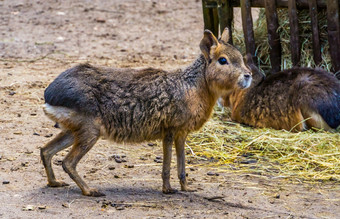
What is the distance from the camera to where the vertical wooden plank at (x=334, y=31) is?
6.89 meters

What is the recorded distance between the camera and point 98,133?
187 inches

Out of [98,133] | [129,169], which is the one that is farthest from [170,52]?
[98,133]

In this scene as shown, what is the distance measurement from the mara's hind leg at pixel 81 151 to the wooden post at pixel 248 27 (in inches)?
140

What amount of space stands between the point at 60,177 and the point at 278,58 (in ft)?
12.0

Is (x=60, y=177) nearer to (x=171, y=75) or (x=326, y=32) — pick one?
(x=171, y=75)

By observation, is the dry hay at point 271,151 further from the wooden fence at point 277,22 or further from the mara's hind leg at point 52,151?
the mara's hind leg at point 52,151

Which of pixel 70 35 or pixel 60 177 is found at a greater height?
pixel 70 35

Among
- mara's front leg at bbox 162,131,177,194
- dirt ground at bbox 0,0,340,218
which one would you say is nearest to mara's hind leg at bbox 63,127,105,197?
dirt ground at bbox 0,0,340,218

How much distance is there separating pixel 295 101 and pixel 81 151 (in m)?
3.08

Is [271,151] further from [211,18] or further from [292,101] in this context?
[211,18]

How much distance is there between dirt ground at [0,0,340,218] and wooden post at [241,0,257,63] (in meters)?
1.98

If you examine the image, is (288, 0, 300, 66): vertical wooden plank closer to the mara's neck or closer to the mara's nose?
the mara's neck

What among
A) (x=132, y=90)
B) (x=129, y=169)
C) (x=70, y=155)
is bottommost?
(x=129, y=169)

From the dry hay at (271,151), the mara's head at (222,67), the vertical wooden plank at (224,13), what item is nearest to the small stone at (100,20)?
the vertical wooden plank at (224,13)
